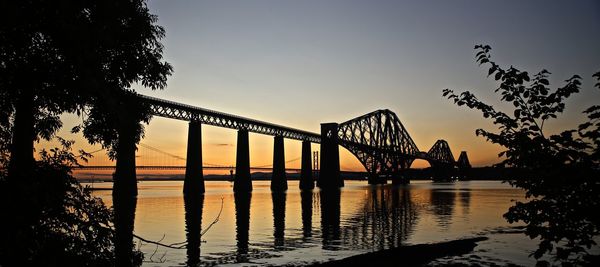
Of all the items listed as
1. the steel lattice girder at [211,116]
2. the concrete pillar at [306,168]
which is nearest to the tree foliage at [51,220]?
the steel lattice girder at [211,116]

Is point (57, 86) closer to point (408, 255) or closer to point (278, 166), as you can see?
point (408, 255)

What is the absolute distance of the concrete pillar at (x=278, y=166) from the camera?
366ft

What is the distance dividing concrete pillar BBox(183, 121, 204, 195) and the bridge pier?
5427 cm

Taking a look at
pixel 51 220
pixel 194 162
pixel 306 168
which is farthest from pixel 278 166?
pixel 51 220

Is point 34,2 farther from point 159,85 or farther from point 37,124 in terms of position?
point 159,85

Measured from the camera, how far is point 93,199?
718cm

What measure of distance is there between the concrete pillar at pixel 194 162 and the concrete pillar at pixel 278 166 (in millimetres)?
28975

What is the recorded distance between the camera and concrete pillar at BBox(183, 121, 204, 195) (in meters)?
81.6

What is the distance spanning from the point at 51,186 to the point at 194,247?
1739 cm

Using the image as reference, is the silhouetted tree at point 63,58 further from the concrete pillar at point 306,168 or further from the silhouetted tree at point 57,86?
the concrete pillar at point 306,168

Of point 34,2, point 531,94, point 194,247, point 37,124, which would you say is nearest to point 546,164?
point 531,94

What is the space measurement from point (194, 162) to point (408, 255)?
67067 mm

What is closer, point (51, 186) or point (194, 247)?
point (51, 186)

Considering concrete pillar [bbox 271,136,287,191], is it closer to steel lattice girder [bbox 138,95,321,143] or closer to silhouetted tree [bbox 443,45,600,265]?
steel lattice girder [bbox 138,95,321,143]
